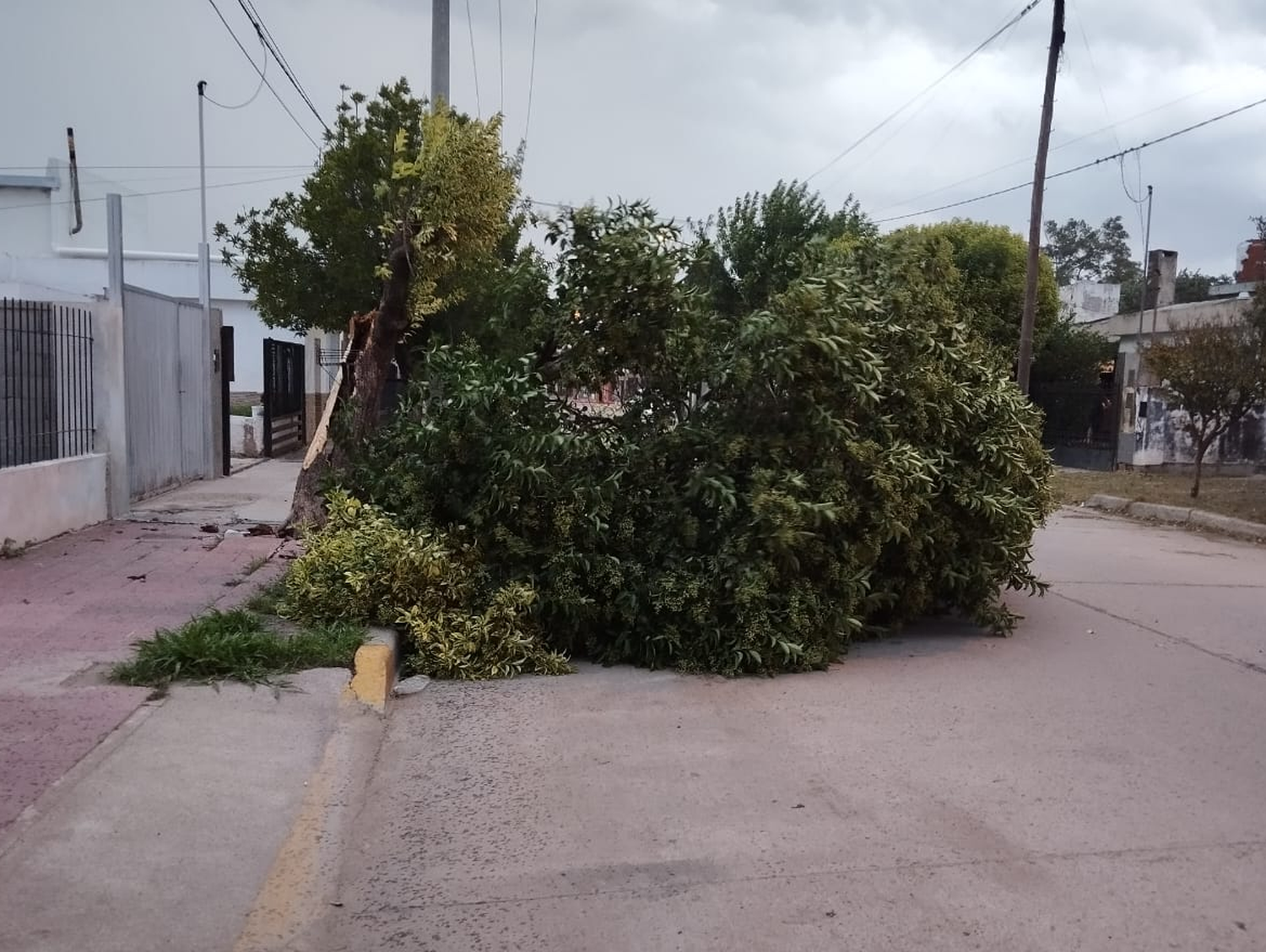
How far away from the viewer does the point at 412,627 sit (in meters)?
7.45

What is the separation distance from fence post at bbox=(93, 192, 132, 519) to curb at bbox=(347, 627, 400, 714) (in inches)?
247

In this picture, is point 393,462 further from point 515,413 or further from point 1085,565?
point 1085,565

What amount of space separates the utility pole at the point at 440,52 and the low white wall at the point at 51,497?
19.2ft

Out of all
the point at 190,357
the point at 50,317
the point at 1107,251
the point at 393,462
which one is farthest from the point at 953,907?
the point at 1107,251

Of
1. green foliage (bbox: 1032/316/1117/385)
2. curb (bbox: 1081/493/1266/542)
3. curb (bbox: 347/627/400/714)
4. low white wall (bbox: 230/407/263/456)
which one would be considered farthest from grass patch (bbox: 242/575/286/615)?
green foliage (bbox: 1032/316/1117/385)

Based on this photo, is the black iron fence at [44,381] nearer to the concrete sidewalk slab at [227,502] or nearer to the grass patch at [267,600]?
the concrete sidewalk slab at [227,502]

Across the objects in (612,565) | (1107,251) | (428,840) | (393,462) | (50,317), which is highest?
Result: (1107,251)

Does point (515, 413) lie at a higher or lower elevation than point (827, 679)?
higher

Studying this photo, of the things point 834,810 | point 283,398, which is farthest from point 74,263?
point 834,810

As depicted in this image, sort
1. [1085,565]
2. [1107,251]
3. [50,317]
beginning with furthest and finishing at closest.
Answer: [1107,251] < [1085,565] < [50,317]

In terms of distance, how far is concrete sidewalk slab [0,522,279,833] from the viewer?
17.5ft

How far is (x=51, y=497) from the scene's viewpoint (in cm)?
1085

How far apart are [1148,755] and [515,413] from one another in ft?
14.3

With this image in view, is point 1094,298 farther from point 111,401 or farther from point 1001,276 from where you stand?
point 111,401
